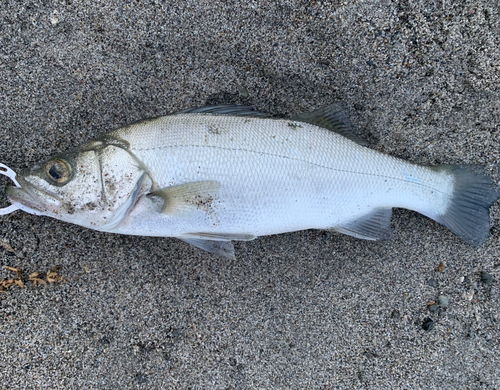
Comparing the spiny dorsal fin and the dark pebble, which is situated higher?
the spiny dorsal fin

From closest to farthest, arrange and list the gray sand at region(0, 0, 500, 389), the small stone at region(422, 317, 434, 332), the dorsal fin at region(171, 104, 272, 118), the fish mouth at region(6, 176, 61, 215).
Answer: the fish mouth at region(6, 176, 61, 215) < the dorsal fin at region(171, 104, 272, 118) < the gray sand at region(0, 0, 500, 389) < the small stone at region(422, 317, 434, 332)

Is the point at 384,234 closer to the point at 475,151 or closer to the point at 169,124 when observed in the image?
the point at 475,151

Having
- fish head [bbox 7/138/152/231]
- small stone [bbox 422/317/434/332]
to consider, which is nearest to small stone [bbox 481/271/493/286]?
small stone [bbox 422/317/434/332]

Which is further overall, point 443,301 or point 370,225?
point 443,301

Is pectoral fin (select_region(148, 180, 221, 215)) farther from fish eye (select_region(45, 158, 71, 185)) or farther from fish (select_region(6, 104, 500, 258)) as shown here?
fish eye (select_region(45, 158, 71, 185))

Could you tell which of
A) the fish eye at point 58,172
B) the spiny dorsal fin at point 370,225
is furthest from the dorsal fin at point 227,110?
the spiny dorsal fin at point 370,225

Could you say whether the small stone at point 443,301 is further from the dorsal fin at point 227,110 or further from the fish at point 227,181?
the dorsal fin at point 227,110

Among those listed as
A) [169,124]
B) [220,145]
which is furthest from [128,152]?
[220,145]

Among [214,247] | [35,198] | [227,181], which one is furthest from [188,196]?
[35,198]

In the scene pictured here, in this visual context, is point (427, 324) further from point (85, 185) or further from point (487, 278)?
point (85, 185)
